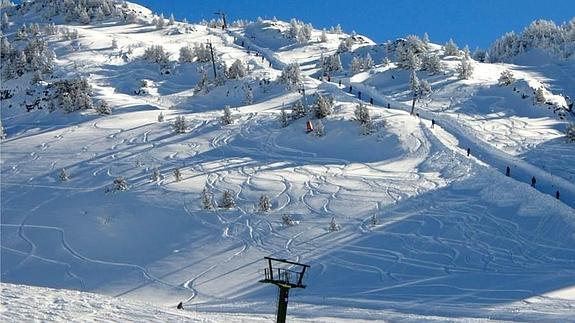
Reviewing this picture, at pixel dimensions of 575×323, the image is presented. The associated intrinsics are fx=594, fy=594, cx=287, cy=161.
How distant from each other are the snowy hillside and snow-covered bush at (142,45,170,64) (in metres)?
5.04

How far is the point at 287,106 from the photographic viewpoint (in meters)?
39.2

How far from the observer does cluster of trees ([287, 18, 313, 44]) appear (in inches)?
2780

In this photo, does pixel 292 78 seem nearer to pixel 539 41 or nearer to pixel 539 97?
pixel 539 97

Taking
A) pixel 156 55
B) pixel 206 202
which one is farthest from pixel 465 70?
pixel 206 202

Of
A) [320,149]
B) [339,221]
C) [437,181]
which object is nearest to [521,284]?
[339,221]

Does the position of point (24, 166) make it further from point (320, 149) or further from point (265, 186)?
point (320, 149)

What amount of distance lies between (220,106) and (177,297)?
26.1 m

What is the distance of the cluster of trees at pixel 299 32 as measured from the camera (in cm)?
7060

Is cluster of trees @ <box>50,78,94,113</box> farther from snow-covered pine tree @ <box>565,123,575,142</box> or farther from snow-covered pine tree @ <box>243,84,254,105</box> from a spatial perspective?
snow-covered pine tree @ <box>565,123,575,142</box>

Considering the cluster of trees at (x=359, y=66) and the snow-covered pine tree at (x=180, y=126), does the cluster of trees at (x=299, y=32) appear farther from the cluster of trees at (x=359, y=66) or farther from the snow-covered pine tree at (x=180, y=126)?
the snow-covered pine tree at (x=180, y=126)

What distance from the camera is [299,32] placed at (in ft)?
237

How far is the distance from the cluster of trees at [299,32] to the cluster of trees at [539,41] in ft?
70.6

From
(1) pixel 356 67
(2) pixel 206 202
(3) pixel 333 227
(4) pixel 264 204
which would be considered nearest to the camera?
(3) pixel 333 227

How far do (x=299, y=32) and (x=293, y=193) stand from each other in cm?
5096
